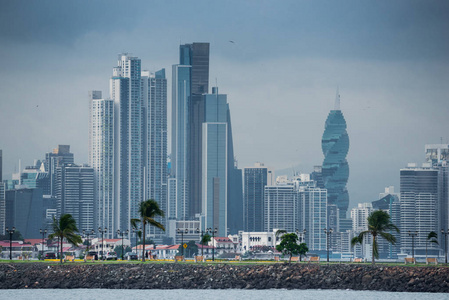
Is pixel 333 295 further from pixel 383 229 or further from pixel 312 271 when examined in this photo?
pixel 383 229

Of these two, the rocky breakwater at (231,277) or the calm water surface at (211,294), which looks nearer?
the calm water surface at (211,294)

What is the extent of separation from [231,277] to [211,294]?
4.83 meters

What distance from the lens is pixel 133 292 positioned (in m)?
73.5

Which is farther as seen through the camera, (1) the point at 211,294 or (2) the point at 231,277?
(2) the point at 231,277

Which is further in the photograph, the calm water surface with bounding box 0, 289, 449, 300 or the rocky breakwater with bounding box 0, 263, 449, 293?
the rocky breakwater with bounding box 0, 263, 449, 293

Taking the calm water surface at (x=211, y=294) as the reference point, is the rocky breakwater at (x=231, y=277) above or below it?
above

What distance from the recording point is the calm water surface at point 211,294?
69.2 metres

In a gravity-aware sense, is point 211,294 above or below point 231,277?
below

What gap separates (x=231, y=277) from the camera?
76.1 metres

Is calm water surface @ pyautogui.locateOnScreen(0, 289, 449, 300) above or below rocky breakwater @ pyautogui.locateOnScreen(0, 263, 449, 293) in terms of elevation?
below

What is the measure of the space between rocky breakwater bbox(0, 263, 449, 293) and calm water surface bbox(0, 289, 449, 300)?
124cm

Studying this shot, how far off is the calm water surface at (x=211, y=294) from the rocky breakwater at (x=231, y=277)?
48.8 inches

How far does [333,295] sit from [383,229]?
1317 centimetres

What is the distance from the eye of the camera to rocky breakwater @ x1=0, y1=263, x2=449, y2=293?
2899 inches
